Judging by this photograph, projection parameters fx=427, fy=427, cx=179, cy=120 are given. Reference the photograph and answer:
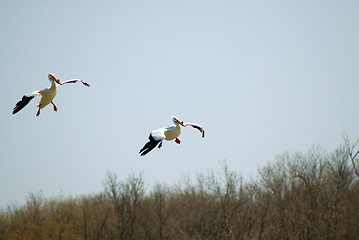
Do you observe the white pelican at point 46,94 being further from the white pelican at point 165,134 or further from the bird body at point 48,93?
the white pelican at point 165,134

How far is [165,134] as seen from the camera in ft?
13.1

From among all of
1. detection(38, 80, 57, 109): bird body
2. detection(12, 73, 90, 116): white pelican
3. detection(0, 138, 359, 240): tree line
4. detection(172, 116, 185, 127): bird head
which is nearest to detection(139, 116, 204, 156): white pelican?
detection(172, 116, 185, 127): bird head

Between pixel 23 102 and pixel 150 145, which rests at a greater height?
pixel 23 102

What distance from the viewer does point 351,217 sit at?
34.4m

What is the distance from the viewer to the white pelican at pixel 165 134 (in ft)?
12.1

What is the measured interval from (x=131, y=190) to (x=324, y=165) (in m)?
18.9

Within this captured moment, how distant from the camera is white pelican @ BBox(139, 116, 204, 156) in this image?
3.69 metres

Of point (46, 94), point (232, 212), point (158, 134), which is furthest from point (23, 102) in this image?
point (232, 212)

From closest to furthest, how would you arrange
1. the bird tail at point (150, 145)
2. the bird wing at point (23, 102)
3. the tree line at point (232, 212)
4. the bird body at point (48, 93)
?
the bird tail at point (150, 145) → the bird wing at point (23, 102) → the bird body at point (48, 93) → the tree line at point (232, 212)

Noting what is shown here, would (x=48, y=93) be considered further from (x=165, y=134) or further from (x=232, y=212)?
(x=232, y=212)

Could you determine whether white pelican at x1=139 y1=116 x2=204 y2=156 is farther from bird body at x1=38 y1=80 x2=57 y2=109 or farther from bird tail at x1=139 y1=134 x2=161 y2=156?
bird body at x1=38 y1=80 x2=57 y2=109

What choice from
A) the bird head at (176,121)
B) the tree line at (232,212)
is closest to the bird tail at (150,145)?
the bird head at (176,121)

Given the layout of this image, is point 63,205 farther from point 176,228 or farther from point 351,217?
point 351,217

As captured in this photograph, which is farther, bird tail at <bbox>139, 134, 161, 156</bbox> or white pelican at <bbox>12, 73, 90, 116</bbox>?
white pelican at <bbox>12, 73, 90, 116</bbox>
